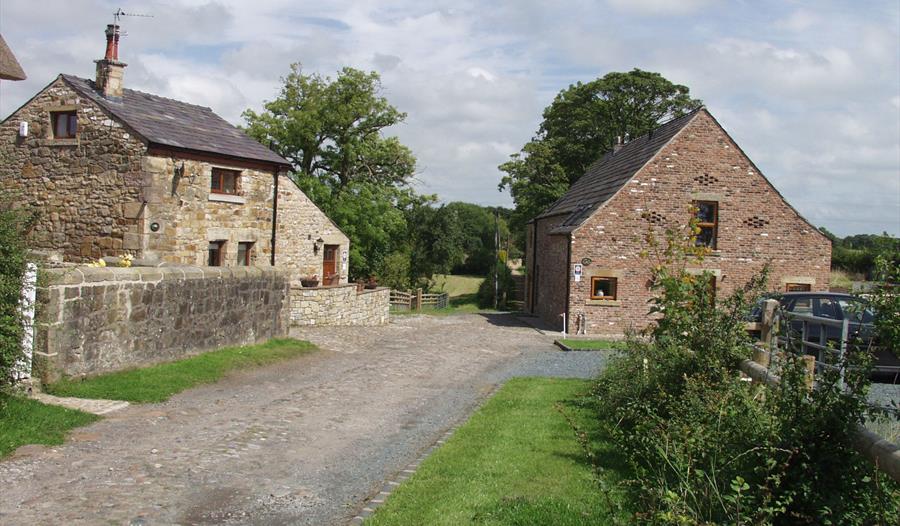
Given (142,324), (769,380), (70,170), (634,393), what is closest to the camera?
(769,380)

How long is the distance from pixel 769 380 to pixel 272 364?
415 inches

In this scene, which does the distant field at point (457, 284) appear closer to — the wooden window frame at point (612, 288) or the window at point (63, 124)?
the wooden window frame at point (612, 288)

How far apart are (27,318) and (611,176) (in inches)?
961

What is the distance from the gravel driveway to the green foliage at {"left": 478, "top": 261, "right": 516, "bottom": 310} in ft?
118

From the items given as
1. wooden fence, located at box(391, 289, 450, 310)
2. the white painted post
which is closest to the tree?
wooden fence, located at box(391, 289, 450, 310)

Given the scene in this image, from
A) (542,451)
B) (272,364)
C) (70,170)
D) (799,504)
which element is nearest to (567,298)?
(272,364)

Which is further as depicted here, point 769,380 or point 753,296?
point 753,296

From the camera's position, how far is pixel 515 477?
7945 millimetres

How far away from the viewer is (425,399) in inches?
516

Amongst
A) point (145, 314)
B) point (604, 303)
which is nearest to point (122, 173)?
point (145, 314)

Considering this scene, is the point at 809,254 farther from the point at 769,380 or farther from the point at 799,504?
the point at 799,504

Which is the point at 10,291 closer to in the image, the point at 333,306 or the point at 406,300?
the point at 333,306

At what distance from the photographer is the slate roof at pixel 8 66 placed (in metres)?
15.1

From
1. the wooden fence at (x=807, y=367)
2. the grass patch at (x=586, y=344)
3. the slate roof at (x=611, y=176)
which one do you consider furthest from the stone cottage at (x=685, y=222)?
the wooden fence at (x=807, y=367)
